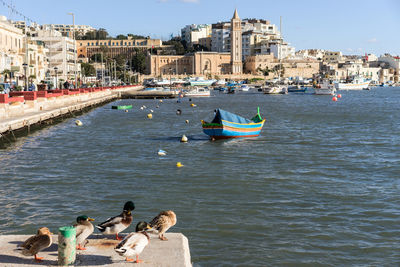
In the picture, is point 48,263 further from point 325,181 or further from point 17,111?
point 17,111

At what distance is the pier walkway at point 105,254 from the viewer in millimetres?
9055

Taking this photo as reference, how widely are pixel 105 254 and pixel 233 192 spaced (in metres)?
9.31

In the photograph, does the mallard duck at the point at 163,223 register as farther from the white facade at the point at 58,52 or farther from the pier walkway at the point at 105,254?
the white facade at the point at 58,52

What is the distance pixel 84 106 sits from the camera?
203ft

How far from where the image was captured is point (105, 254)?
31.2 feet

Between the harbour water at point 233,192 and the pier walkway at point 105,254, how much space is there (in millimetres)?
1859

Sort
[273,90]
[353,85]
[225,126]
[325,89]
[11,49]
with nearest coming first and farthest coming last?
[225,126], [11,49], [325,89], [273,90], [353,85]

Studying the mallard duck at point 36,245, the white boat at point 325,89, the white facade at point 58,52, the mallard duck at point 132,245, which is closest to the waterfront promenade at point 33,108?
the mallard duck at point 36,245

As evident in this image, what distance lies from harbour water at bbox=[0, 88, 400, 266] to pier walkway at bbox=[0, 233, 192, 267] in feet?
6.10

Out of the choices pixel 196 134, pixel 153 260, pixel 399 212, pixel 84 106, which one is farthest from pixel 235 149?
pixel 84 106

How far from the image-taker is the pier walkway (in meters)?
9.05

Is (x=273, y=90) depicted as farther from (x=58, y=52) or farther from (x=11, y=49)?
(x=11, y=49)

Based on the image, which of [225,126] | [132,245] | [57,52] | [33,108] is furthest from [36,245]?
[57,52]

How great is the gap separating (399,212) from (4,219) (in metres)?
11.4
